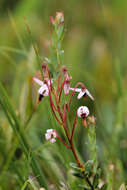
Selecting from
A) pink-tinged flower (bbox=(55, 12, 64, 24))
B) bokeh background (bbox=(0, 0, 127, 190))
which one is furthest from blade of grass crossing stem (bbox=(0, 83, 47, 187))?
pink-tinged flower (bbox=(55, 12, 64, 24))

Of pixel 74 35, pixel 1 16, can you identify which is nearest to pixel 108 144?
pixel 74 35

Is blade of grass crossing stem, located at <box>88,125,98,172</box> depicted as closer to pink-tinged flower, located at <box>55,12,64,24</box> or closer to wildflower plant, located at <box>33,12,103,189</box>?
wildflower plant, located at <box>33,12,103,189</box>

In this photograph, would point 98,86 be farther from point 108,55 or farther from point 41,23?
point 41,23

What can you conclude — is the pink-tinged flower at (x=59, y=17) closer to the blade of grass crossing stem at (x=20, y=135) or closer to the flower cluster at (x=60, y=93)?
the flower cluster at (x=60, y=93)

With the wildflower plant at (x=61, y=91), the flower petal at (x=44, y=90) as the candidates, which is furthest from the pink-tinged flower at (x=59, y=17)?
the flower petal at (x=44, y=90)

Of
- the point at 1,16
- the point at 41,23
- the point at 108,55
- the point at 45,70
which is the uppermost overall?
the point at 1,16

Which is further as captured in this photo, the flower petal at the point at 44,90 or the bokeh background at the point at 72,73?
the bokeh background at the point at 72,73

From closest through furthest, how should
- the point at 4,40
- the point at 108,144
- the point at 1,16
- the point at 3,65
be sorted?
the point at 108,144, the point at 3,65, the point at 4,40, the point at 1,16

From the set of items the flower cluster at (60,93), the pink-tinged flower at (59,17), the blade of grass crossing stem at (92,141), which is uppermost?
the pink-tinged flower at (59,17)
